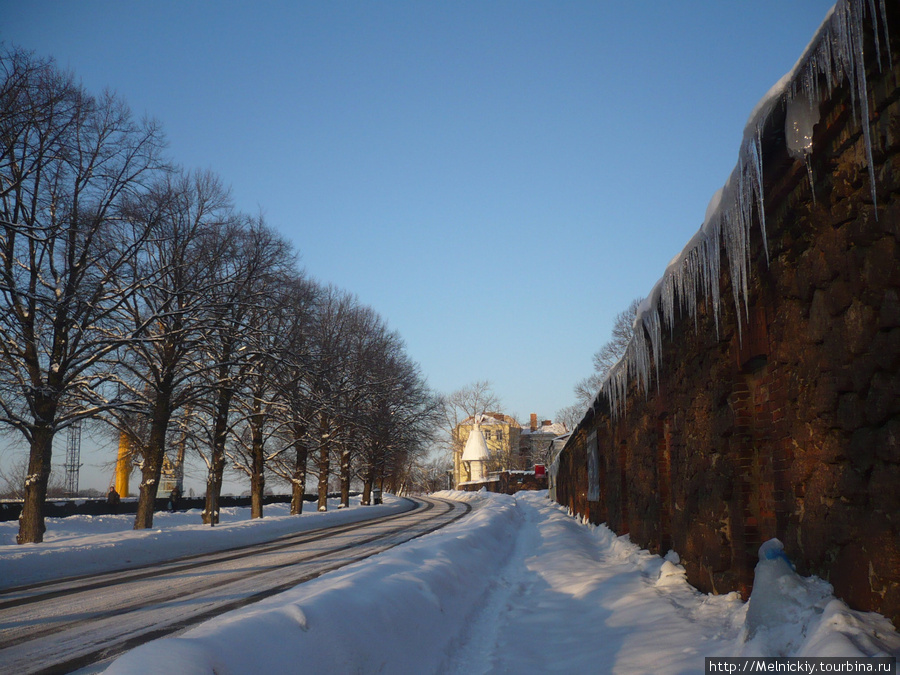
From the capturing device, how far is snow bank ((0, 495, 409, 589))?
32.4 feet

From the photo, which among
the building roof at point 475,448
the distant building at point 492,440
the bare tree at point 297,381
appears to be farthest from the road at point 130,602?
the building roof at point 475,448

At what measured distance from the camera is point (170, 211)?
15.9 m

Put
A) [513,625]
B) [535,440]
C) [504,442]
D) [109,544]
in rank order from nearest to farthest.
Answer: [513,625] < [109,544] < [504,442] < [535,440]

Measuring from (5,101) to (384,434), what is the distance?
22.7 m

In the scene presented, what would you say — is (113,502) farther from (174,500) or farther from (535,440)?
(535,440)

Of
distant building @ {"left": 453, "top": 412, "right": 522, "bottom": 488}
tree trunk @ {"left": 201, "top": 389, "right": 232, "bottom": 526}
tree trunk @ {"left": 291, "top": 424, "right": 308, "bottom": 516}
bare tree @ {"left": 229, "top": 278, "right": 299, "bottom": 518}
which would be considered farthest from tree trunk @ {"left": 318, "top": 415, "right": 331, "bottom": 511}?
distant building @ {"left": 453, "top": 412, "right": 522, "bottom": 488}

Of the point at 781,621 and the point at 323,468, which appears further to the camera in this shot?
the point at 323,468

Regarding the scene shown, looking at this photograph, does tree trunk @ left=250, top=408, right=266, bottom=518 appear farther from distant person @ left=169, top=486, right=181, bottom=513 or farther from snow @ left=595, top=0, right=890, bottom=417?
snow @ left=595, top=0, right=890, bottom=417

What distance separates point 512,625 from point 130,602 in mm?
4187

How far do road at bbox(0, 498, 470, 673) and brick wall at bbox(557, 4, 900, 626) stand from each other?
4.83 m

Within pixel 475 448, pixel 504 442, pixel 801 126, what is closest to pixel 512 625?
pixel 801 126

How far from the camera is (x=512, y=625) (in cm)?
588

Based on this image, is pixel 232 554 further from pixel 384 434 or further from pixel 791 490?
pixel 384 434

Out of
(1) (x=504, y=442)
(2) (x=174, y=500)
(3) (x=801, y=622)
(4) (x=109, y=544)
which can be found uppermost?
(1) (x=504, y=442)
